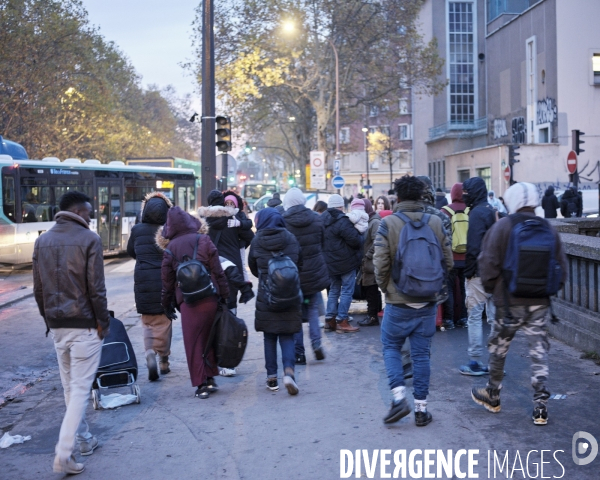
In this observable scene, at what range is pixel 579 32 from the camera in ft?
131

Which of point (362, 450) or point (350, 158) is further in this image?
point (350, 158)

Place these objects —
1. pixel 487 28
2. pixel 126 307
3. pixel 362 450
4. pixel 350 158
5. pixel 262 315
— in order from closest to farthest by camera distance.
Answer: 1. pixel 362 450
2. pixel 262 315
3. pixel 126 307
4. pixel 487 28
5. pixel 350 158

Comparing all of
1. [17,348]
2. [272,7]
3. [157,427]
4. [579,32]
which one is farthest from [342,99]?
[157,427]

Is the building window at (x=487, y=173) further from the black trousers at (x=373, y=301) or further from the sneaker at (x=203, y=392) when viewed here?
the sneaker at (x=203, y=392)

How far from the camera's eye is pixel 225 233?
8.00 m

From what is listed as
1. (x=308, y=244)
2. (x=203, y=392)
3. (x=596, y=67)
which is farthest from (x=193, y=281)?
(x=596, y=67)

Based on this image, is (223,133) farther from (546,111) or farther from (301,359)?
(546,111)

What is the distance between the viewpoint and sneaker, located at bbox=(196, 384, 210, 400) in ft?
21.9

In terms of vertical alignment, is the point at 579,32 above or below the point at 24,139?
above

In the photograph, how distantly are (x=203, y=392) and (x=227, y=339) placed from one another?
0.58 meters

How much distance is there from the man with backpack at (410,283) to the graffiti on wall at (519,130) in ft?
138

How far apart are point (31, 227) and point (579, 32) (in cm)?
3186

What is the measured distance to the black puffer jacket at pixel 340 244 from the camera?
938 centimetres

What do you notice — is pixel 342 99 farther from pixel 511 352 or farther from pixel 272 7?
pixel 511 352
